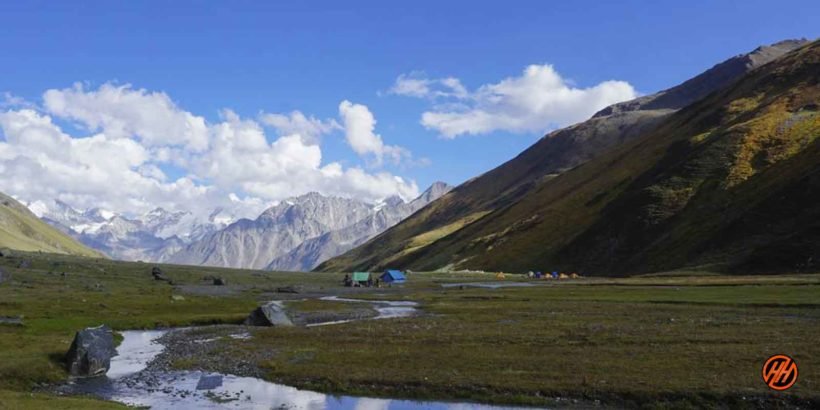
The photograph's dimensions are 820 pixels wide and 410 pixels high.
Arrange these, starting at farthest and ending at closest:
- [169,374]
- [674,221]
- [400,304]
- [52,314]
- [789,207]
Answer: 1. [674,221]
2. [789,207]
3. [400,304]
4. [52,314]
5. [169,374]

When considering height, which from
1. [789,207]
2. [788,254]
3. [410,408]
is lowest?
[410,408]

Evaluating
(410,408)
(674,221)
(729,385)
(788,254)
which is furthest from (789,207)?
(410,408)

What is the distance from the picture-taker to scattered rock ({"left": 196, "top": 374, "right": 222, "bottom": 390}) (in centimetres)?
4227

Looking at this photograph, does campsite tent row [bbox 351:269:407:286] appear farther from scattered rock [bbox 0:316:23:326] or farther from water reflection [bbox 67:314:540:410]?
water reflection [bbox 67:314:540:410]

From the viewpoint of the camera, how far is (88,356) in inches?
1849

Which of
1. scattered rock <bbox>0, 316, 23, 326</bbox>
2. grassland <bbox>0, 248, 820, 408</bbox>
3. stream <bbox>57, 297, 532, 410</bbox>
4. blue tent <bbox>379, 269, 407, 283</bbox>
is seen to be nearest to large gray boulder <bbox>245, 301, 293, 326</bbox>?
grassland <bbox>0, 248, 820, 408</bbox>

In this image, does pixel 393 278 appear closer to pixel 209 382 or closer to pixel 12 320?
pixel 12 320

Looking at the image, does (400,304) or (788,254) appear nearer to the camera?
(400,304)

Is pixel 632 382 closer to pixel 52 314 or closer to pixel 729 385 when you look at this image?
pixel 729 385

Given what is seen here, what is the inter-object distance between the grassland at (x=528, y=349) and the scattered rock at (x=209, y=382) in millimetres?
3666

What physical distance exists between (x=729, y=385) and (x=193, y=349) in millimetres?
44193

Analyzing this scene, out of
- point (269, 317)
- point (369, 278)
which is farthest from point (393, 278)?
point (269, 317)

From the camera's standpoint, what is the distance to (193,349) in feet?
189

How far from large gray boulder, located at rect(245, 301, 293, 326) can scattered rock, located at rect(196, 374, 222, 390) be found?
93.9 feet
